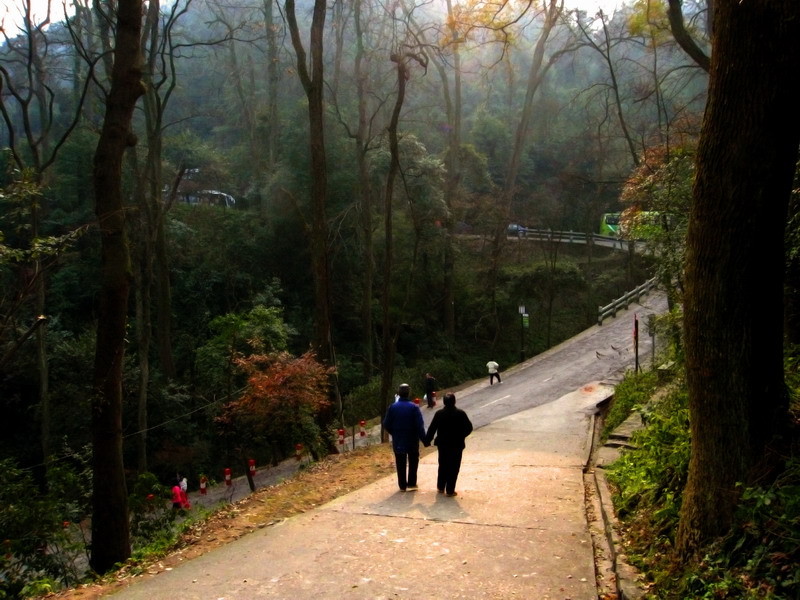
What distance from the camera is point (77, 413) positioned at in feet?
83.4

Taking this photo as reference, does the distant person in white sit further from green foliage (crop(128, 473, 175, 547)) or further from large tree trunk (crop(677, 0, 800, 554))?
large tree trunk (crop(677, 0, 800, 554))

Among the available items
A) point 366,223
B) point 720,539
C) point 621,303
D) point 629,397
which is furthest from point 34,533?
point 621,303

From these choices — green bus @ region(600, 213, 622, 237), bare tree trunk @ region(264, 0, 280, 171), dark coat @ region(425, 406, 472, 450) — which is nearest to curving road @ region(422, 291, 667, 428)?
dark coat @ region(425, 406, 472, 450)

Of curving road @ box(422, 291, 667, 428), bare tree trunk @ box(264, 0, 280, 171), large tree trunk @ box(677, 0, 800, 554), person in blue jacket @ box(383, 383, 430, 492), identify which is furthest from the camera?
bare tree trunk @ box(264, 0, 280, 171)

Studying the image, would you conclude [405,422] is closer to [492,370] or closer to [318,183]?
[318,183]

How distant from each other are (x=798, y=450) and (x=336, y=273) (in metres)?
32.6

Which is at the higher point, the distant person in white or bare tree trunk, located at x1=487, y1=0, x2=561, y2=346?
bare tree trunk, located at x1=487, y1=0, x2=561, y2=346

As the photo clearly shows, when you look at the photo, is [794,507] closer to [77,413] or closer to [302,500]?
[302,500]

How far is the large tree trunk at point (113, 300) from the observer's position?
1130 cm

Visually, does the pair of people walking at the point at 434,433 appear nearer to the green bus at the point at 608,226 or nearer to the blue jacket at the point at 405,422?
the blue jacket at the point at 405,422

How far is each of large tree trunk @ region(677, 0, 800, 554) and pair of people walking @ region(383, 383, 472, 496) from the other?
3963 millimetres

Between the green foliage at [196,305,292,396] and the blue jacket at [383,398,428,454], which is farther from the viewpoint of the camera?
the green foliage at [196,305,292,396]

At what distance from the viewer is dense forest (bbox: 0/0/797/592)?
1315cm

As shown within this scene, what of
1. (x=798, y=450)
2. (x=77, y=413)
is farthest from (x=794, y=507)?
(x=77, y=413)
